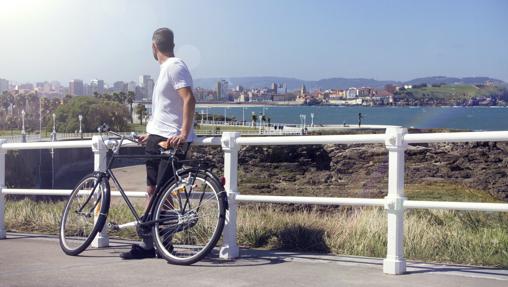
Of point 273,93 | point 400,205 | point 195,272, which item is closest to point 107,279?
point 195,272

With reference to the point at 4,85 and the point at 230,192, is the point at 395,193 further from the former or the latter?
the point at 4,85

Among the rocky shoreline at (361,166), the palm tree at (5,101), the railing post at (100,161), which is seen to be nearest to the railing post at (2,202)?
the railing post at (100,161)

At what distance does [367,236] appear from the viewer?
24.1 ft

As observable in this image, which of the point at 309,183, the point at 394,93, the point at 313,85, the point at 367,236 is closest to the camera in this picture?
the point at 367,236

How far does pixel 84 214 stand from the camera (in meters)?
7.61

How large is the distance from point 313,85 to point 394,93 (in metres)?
51.7

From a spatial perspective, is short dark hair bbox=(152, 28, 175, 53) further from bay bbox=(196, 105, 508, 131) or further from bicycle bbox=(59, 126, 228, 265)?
bay bbox=(196, 105, 508, 131)

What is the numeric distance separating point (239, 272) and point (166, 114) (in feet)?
5.16

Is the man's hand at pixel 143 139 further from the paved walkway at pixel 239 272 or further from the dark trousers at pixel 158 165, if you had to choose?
the paved walkway at pixel 239 272

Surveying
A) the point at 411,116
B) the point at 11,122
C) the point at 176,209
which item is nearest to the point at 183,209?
the point at 176,209

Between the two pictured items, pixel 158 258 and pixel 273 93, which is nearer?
pixel 158 258

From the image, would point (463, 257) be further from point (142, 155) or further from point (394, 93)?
point (394, 93)

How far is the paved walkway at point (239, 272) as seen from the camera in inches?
227

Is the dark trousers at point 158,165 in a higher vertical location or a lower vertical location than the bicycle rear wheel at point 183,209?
higher
